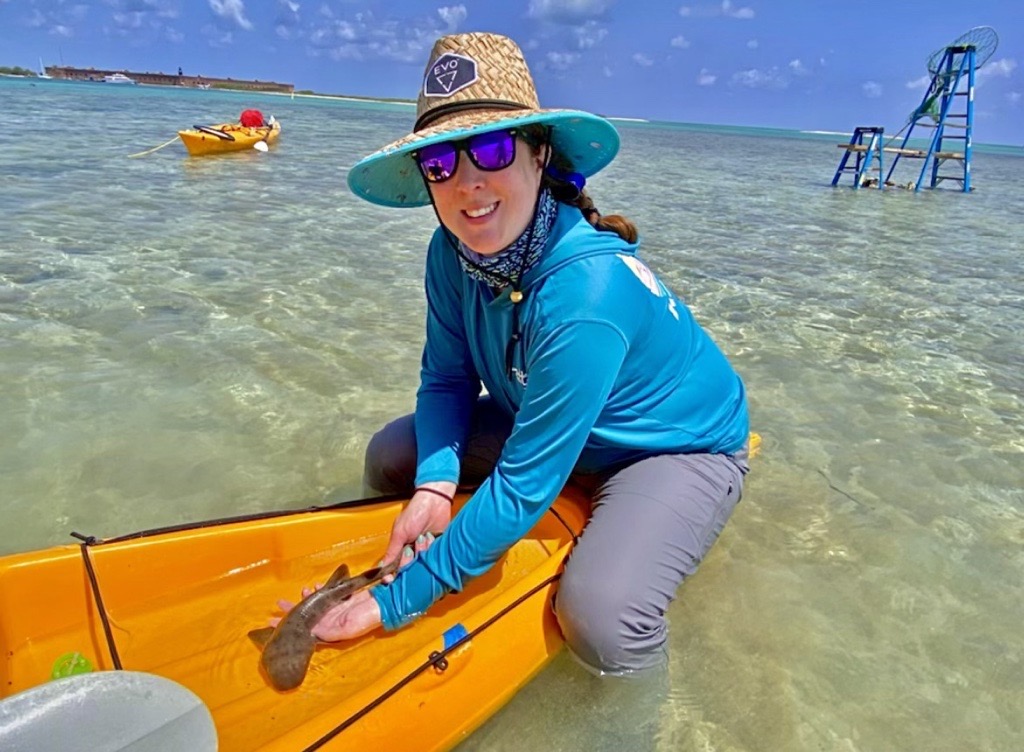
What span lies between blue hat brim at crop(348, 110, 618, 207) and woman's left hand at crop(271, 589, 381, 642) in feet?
4.03

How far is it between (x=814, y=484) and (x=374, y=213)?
8307 mm

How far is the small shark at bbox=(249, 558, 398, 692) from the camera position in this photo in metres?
2.05

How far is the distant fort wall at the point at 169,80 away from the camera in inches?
4104

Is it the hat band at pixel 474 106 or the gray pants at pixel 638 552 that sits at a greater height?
the hat band at pixel 474 106

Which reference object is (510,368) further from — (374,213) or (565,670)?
(374,213)

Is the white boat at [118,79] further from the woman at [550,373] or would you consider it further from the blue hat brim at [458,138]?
the woman at [550,373]

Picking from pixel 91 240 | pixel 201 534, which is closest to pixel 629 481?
pixel 201 534

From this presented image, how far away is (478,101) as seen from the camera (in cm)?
189

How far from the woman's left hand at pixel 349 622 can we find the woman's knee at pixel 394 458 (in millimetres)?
692

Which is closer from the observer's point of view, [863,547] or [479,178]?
[479,178]

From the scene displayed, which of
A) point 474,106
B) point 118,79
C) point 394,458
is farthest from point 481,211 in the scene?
point 118,79

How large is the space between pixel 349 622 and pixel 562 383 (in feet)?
3.13

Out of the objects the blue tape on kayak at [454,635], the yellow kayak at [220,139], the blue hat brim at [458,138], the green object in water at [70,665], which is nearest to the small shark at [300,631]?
the blue tape on kayak at [454,635]

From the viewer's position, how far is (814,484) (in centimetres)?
372
